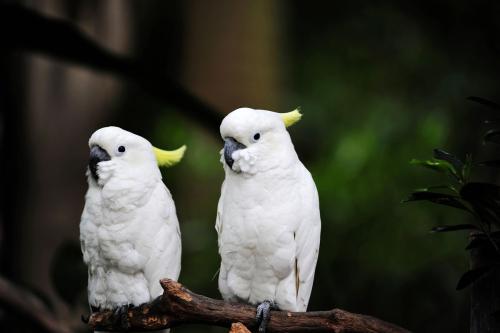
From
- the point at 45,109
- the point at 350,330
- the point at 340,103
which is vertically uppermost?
the point at 340,103

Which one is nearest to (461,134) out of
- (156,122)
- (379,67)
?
(379,67)

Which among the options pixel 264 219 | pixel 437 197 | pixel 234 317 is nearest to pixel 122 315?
pixel 234 317

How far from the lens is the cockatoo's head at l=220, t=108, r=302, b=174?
1.58 metres

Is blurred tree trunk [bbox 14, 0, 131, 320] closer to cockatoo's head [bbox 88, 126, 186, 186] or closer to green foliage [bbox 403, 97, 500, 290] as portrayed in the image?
cockatoo's head [bbox 88, 126, 186, 186]

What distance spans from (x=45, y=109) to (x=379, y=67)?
2.19 m

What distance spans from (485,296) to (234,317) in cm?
53

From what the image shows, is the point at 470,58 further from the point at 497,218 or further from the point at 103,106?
the point at 497,218

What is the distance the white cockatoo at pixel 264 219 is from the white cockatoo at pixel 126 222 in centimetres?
15

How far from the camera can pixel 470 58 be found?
11.0 ft

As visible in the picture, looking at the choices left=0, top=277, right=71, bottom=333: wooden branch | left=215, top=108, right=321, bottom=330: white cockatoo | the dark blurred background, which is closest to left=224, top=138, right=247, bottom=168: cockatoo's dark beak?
left=215, top=108, right=321, bottom=330: white cockatoo

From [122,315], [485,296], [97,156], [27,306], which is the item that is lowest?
[27,306]

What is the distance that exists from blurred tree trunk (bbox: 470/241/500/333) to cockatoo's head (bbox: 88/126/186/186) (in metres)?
0.75

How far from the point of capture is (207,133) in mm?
3125

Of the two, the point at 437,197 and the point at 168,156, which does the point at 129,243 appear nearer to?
the point at 168,156
